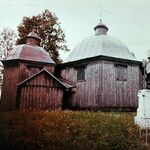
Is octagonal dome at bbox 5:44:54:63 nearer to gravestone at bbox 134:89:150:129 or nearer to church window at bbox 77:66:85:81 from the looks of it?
church window at bbox 77:66:85:81

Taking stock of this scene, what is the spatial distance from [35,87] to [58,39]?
1433 cm

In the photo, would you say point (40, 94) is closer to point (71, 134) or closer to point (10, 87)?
point (10, 87)

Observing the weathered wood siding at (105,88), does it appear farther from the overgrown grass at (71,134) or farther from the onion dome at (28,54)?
the overgrown grass at (71,134)

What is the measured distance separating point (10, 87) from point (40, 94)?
336 centimetres

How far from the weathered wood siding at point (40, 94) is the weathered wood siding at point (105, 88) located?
79.1 inches

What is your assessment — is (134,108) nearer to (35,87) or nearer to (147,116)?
(147,116)

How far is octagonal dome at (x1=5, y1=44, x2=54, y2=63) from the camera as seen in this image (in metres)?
24.1

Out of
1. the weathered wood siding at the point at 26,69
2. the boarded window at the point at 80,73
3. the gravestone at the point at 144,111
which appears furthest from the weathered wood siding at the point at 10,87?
the gravestone at the point at 144,111

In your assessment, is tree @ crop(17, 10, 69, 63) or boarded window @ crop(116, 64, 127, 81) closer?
boarded window @ crop(116, 64, 127, 81)

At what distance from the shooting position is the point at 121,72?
23297 millimetres

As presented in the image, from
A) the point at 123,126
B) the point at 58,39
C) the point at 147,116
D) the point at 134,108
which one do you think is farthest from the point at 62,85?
the point at 58,39

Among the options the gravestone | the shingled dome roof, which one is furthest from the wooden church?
the gravestone

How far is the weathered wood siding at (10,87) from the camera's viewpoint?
22592mm

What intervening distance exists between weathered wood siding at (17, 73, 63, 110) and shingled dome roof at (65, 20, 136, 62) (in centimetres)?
394
